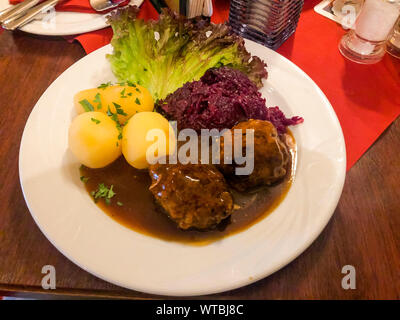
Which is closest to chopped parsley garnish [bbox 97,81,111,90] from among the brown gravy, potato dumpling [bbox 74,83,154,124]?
potato dumpling [bbox 74,83,154,124]

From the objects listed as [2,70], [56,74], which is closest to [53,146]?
[56,74]

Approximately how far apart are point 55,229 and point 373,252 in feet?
5.05

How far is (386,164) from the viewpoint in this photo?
6.32 ft

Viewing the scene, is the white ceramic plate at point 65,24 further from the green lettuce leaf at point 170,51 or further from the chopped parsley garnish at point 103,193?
the chopped parsley garnish at point 103,193

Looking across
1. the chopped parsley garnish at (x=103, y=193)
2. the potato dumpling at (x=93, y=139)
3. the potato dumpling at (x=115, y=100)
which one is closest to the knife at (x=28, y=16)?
the potato dumpling at (x=115, y=100)

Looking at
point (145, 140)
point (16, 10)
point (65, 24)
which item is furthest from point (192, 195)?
point (16, 10)

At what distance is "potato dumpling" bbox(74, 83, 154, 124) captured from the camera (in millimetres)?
1867

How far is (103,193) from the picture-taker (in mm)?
1697

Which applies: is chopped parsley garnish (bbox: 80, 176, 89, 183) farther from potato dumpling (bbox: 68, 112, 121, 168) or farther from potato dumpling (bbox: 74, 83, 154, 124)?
potato dumpling (bbox: 74, 83, 154, 124)

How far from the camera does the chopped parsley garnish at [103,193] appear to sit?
1.68 metres

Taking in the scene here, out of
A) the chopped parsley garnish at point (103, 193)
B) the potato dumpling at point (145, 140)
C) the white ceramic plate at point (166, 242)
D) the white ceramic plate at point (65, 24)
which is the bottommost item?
the chopped parsley garnish at point (103, 193)

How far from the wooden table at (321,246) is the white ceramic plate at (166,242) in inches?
4.9

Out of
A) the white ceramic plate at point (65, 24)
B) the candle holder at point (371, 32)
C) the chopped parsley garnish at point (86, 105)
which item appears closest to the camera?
the chopped parsley garnish at point (86, 105)

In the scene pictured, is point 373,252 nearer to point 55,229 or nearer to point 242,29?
point 55,229
